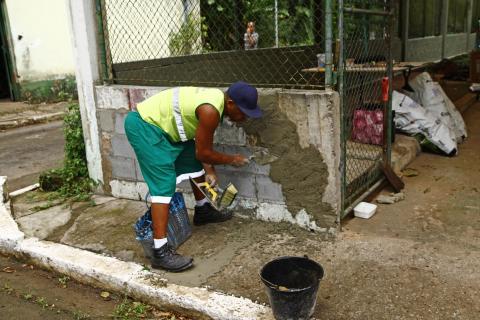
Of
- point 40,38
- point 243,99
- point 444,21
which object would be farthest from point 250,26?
point 444,21

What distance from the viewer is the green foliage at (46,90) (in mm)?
12898

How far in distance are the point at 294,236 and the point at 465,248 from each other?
1.32m

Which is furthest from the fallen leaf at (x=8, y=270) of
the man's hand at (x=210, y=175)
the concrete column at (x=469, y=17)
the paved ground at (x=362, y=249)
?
the concrete column at (x=469, y=17)

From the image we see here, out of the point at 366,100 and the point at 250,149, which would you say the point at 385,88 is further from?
the point at 250,149

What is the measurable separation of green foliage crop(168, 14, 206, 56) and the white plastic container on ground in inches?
163

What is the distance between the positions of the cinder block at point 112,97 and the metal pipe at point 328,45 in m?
2.05

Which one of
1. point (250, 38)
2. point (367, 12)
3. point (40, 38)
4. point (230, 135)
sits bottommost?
point (230, 135)

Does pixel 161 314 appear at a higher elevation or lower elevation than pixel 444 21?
lower

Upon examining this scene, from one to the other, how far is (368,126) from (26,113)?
356 inches

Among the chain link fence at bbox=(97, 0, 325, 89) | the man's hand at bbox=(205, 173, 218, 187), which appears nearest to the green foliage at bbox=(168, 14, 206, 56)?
the chain link fence at bbox=(97, 0, 325, 89)

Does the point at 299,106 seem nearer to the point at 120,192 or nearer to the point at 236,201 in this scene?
the point at 236,201

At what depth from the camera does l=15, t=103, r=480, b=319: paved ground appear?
3143 millimetres

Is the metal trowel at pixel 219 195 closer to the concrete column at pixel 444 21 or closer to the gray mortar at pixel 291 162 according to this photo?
the gray mortar at pixel 291 162

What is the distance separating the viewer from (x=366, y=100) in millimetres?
5227
